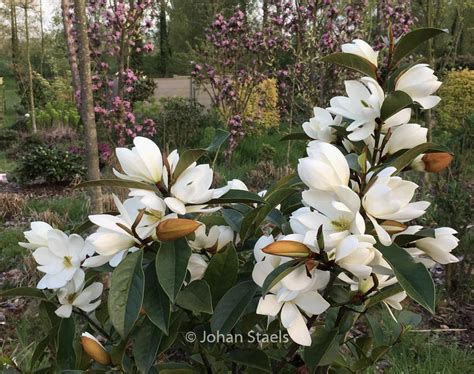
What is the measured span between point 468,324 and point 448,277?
0.34 meters

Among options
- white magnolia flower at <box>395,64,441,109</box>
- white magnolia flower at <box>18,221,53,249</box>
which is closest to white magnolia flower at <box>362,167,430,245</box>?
white magnolia flower at <box>395,64,441,109</box>

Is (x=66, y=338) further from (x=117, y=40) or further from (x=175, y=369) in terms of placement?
(x=117, y=40)

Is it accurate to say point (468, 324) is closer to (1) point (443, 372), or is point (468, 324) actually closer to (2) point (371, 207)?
(1) point (443, 372)

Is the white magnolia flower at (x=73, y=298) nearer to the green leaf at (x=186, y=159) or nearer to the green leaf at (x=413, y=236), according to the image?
the green leaf at (x=186, y=159)

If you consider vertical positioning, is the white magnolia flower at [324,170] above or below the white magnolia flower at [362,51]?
below

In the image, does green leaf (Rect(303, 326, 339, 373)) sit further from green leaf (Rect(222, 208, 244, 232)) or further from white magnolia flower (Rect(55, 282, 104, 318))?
white magnolia flower (Rect(55, 282, 104, 318))

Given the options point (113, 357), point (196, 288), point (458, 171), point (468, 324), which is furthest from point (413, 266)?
point (458, 171)

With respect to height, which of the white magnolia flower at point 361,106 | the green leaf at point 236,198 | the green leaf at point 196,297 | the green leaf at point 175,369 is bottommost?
the green leaf at point 175,369

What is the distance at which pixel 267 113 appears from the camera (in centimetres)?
999

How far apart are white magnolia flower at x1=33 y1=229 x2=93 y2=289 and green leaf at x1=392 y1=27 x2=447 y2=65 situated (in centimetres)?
62

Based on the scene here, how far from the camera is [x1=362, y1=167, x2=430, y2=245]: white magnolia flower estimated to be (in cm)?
71

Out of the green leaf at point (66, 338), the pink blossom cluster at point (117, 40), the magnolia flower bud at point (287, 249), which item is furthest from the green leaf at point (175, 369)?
the pink blossom cluster at point (117, 40)

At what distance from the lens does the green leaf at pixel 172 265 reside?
749 millimetres

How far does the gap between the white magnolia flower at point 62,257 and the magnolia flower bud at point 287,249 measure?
0.35 m
